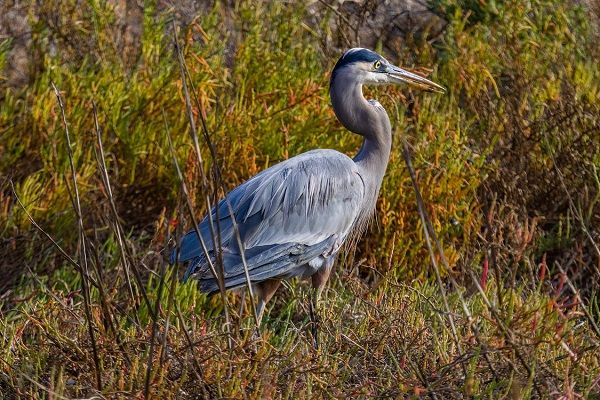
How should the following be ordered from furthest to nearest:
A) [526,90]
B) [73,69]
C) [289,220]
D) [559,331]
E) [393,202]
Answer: [73,69] < [526,90] < [393,202] < [289,220] < [559,331]

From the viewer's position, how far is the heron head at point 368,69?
15.1ft

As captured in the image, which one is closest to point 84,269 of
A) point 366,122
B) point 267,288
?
point 267,288

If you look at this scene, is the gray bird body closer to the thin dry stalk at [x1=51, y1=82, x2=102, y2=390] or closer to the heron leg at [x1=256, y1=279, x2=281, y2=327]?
the heron leg at [x1=256, y1=279, x2=281, y2=327]

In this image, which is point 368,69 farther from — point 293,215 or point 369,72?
point 293,215

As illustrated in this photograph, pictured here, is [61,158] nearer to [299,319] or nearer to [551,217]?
[299,319]

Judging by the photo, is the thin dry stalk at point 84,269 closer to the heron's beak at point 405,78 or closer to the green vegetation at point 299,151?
the green vegetation at point 299,151

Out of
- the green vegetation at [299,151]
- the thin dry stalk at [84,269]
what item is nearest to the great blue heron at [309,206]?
the green vegetation at [299,151]

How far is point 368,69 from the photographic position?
464 cm

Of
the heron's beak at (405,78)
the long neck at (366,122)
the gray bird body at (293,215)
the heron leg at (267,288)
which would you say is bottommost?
the heron leg at (267,288)

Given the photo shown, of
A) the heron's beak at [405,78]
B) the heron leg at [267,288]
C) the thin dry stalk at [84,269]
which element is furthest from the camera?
the heron's beak at [405,78]

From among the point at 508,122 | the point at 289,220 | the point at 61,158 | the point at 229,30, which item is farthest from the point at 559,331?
the point at 229,30

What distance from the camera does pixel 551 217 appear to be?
16.6 feet

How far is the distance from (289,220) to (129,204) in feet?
3.76

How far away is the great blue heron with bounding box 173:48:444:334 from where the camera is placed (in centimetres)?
424
